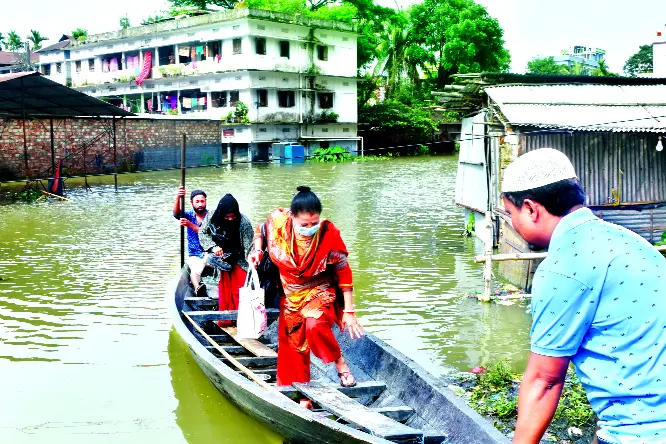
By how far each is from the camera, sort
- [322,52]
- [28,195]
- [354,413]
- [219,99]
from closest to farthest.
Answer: [354,413] → [28,195] → [219,99] → [322,52]

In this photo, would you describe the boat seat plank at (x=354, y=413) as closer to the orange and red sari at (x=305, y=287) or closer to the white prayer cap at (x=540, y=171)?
the orange and red sari at (x=305, y=287)

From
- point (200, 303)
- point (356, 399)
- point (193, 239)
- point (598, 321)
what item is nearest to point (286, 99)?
point (193, 239)

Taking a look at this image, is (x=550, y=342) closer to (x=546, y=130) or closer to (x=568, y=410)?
(x=568, y=410)

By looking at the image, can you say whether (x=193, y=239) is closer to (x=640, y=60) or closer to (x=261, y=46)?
(x=261, y=46)

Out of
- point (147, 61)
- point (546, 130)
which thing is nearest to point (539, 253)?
point (546, 130)

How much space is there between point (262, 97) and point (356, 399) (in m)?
34.5

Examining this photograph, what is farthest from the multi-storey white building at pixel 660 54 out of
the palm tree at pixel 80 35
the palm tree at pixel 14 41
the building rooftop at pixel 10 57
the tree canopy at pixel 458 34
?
the palm tree at pixel 14 41

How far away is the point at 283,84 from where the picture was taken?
39.7 meters

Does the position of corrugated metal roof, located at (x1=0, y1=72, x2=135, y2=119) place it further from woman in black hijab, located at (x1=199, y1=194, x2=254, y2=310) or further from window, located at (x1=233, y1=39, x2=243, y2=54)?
woman in black hijab, located at (x1=199, y1=194, x2=254, y2=310)

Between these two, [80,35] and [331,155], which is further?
[80,35]

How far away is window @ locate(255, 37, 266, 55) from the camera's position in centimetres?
3797

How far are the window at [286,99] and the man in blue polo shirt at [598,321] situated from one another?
38.1 m

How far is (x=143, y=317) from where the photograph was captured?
9.04m

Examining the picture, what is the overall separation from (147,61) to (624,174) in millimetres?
36258
